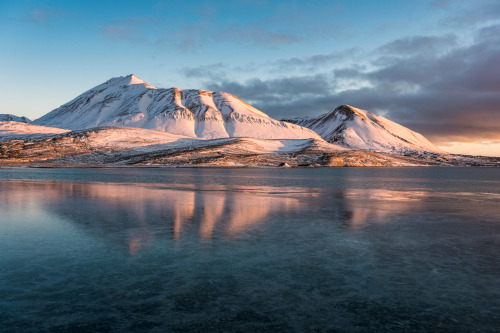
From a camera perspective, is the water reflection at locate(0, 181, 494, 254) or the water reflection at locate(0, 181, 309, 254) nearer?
the water reflection at locate(0, 181, 494, 254)

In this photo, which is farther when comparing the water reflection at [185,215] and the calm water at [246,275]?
the water reflection at [185,215]

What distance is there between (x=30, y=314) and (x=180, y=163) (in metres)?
183

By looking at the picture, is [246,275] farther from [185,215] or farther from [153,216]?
[153,216]

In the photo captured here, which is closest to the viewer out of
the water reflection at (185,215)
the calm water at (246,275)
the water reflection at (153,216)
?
the calm water at (246,275)

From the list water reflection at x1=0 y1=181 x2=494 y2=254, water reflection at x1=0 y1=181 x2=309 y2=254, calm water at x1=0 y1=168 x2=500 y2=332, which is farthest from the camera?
water reflection at x1=0 y1=181 x2=309 y2=254

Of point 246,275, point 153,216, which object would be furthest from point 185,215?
point 246,275

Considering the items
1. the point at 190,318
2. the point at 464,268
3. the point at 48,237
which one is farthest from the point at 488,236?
the point at 48,237

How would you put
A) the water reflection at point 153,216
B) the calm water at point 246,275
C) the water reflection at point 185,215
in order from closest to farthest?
1. the calm water at point 246,275
2. the water reflection at point 185,215
3. the water reflection at point 153,216

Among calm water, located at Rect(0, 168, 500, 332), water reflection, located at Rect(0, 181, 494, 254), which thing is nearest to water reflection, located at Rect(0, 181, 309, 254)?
water reflection, located at Rect(0, 181, 494, 254)

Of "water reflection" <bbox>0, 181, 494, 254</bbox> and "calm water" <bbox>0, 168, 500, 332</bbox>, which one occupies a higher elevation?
"calm water" <bbox>0, 168, 500, 332</bbox>

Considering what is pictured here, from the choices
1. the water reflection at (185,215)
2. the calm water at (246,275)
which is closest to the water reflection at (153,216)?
the water reflection at (185,215)

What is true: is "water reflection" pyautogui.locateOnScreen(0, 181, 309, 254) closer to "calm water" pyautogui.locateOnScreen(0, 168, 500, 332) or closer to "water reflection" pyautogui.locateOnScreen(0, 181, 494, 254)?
"water reflection" pyautogui.locateOnScreen(0, 181, 494, 254)

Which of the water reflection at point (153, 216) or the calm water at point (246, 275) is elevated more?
the calm water at point (246, 275)

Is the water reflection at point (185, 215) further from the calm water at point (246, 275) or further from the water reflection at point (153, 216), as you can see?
the calm water at point (246, 275)
